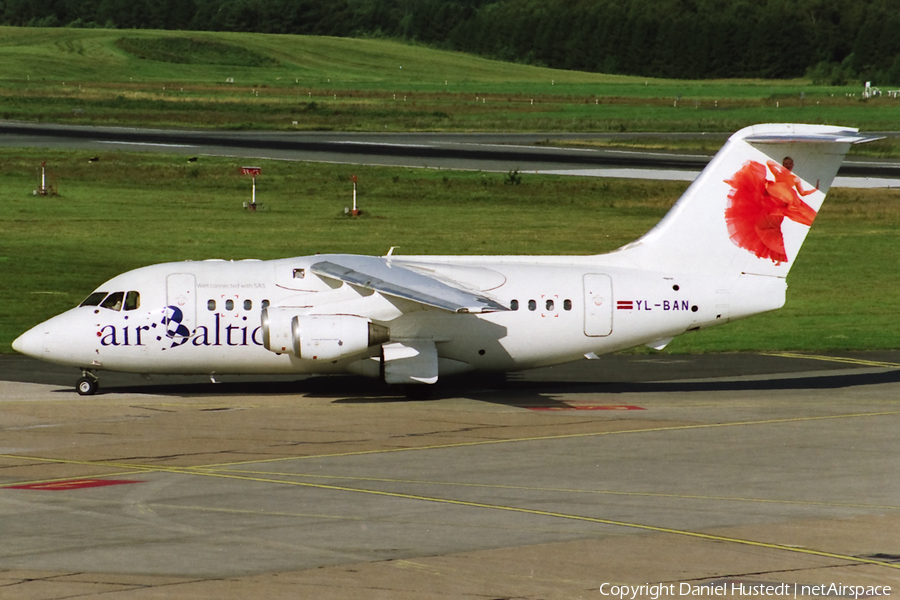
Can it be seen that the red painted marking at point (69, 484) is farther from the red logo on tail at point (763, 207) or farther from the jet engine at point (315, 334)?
the red logo on tail at point (763, 207)

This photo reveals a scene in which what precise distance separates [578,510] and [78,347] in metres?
14.8

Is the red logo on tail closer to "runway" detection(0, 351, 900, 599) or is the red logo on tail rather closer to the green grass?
"runway" detection(0, 351, 900, 599)

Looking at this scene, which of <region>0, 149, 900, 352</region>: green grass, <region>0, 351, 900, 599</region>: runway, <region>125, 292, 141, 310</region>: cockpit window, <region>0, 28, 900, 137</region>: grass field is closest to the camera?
<region>0, 351, 900, 599</region>: runway

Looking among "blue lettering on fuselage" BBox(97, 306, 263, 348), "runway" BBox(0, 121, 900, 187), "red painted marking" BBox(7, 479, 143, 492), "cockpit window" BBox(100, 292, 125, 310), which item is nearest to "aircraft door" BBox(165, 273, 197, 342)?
"blue lettering on fuselage" BBox(97, 306, 263, 348)

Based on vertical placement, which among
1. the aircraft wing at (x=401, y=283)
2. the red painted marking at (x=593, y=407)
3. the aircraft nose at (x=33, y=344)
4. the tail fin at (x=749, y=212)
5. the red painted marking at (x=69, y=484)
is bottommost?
the red painted marking at (x=593, y=407)

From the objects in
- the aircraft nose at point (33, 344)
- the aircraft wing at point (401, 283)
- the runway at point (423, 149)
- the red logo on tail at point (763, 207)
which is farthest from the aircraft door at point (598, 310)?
the runway at point (423, 149)

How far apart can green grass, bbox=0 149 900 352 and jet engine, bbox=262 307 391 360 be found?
39.7 feet

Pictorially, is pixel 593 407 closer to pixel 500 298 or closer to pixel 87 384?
pixel 500 298

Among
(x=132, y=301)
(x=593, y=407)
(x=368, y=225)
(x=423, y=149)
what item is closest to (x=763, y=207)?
(x=593, y=407)

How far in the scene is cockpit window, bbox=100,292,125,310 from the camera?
29094mm

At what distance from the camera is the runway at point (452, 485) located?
51.7ft

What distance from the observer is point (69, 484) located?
20.8 m

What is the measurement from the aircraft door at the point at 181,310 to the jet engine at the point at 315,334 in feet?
6.66

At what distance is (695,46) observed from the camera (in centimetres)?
19625
